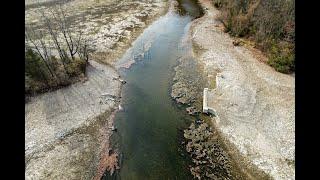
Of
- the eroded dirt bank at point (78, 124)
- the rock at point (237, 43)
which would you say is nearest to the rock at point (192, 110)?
the eroded dirt bank at point (78, 124)

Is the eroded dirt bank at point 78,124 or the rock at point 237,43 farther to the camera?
the rock at point 237,43

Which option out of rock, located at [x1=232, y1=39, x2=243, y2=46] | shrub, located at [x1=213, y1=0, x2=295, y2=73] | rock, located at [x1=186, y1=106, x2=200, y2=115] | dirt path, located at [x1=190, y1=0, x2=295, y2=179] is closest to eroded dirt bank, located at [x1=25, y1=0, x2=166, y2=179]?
rock, located at [x1=186, y1=106, x2=200, y2=115]

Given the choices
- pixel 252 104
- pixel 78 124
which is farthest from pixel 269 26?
pixel 78 124

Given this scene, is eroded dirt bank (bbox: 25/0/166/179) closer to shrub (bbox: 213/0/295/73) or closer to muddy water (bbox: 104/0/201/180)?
muddy water (bbox: 104/0/201/180)

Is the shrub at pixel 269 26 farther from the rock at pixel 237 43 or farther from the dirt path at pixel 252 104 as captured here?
the rock at pixel 237 43

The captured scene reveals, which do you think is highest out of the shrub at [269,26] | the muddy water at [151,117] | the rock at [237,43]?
the shrub at [269,26]

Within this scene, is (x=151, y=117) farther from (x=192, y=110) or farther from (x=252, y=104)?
(x=252, y=104)
